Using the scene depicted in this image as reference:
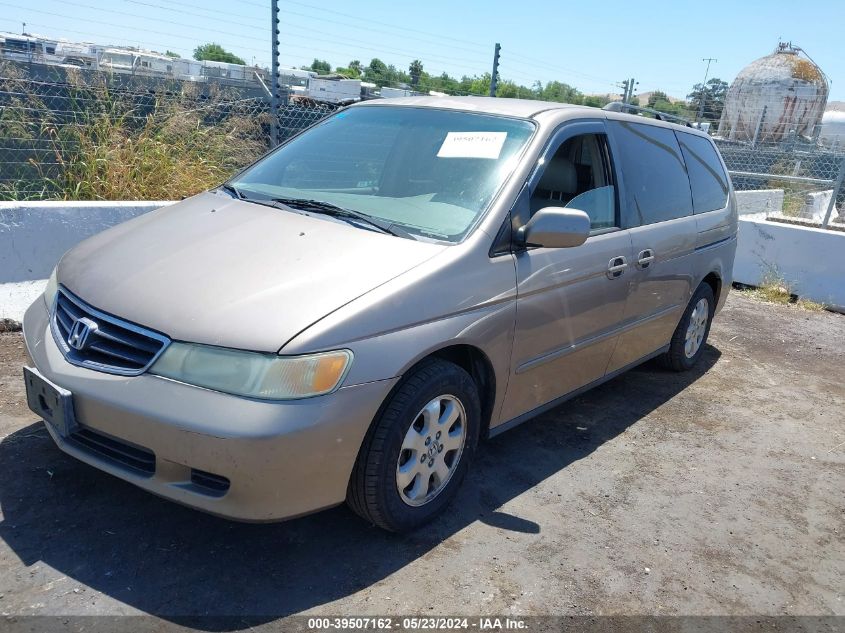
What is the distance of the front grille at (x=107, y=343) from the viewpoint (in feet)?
8.34

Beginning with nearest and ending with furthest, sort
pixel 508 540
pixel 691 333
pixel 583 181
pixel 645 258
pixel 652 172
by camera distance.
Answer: pixel 508 540 → pixel 583 181 → pixel 645 258 → pixel 652 172 → pixel 691 333

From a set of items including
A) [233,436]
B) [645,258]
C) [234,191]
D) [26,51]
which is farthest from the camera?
[26,51]

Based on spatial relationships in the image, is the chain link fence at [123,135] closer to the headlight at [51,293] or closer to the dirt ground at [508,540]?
the dirt ground at [508,540]

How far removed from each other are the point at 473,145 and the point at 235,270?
4.60 ft

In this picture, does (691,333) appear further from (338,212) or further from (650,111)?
(338,212)

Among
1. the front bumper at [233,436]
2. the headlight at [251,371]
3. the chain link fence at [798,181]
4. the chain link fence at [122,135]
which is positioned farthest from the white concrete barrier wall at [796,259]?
the headlight at [251,371]

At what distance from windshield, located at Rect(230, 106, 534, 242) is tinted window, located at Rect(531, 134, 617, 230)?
272mm

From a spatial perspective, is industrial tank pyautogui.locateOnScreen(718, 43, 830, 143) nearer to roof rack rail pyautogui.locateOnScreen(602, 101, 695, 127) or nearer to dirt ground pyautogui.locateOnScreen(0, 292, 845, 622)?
roof rack rail pyautogui.locateOnScreen(602, 101, 695, 127)

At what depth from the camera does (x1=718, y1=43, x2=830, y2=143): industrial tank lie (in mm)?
24969

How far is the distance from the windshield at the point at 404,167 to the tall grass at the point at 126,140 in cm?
255

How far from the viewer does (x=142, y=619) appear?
2.40m

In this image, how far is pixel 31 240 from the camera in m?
4.93

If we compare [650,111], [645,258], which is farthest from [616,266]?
[650,111]

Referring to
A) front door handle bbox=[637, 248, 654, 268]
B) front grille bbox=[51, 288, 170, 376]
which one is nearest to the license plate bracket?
front grille bbox=[51, 288, 170, 376]
